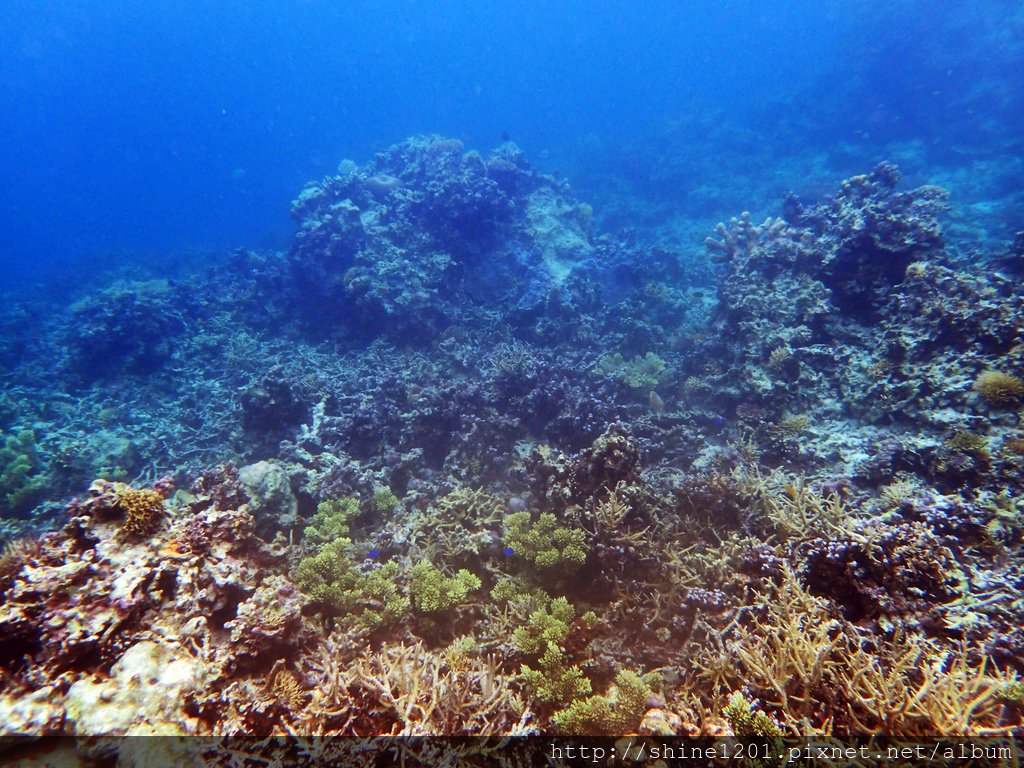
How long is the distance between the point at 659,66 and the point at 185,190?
82.8m

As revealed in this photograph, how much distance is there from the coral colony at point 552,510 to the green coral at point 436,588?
0.10 ft

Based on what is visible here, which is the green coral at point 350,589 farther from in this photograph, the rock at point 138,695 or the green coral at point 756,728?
the green coral at point 756,728

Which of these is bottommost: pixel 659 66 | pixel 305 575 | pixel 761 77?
pixel 305 575

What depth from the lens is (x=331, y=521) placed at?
6742 mm

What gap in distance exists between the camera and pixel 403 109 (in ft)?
296

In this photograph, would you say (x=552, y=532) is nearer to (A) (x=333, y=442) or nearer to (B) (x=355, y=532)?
(B) (x=355, y=532)

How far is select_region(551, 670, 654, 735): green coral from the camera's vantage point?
12.3ft

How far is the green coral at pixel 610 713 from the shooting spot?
3764mm

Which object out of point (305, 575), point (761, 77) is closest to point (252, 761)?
point (305, 575)

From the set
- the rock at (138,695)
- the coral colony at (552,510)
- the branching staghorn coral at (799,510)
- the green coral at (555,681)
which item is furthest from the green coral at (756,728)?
the rock at (138,695)

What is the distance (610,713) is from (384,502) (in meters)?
4.81

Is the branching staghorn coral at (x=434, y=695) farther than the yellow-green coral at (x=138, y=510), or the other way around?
the yellow-green coral at (x=138, y=510)

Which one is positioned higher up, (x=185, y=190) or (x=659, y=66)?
(x=659, y=66)

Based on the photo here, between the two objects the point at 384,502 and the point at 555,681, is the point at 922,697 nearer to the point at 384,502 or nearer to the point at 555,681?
the point at 555,681
